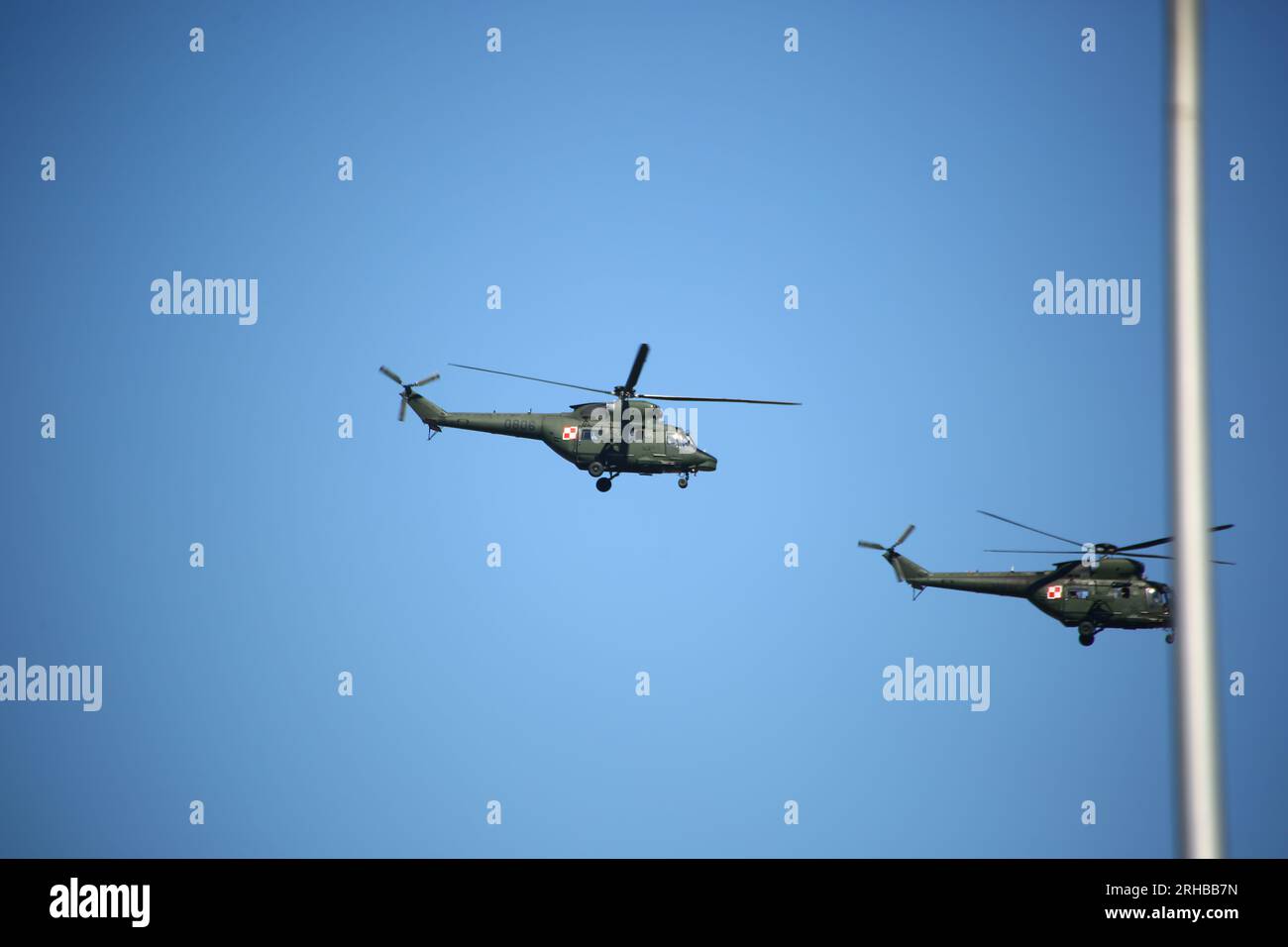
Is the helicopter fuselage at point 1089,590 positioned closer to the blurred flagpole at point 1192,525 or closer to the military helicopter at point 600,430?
the military helicopter at point 600,430

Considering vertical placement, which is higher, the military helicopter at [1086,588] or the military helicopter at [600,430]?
the military helicopter at [600,430]

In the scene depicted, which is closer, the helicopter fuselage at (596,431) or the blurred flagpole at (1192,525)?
the blurred flagpole at (1192,525)

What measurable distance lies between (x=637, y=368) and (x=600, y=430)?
3353 mm

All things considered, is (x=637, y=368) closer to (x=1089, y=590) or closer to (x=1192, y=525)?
Result: (x=1089, y=590)

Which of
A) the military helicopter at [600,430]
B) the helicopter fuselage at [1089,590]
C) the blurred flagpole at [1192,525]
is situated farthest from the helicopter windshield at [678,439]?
the blurred flagpole at [1192,525]

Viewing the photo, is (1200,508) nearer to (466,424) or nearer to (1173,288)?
(1173,288)

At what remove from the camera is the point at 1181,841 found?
31.7ft

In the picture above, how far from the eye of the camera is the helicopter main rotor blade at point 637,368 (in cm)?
4797

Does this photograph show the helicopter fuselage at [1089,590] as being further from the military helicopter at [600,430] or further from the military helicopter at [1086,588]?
the military helicopter at [600,430]

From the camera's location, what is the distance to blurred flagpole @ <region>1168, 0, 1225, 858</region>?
30.6ft

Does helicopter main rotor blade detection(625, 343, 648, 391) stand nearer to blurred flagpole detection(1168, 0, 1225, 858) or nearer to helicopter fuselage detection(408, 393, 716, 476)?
helicopter fuselage detection(408, 393, 716, 476)

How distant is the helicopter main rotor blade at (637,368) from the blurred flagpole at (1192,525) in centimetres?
3739

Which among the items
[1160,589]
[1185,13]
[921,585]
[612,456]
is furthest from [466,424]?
[1185,13]

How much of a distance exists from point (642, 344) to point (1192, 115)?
37.5 meters
